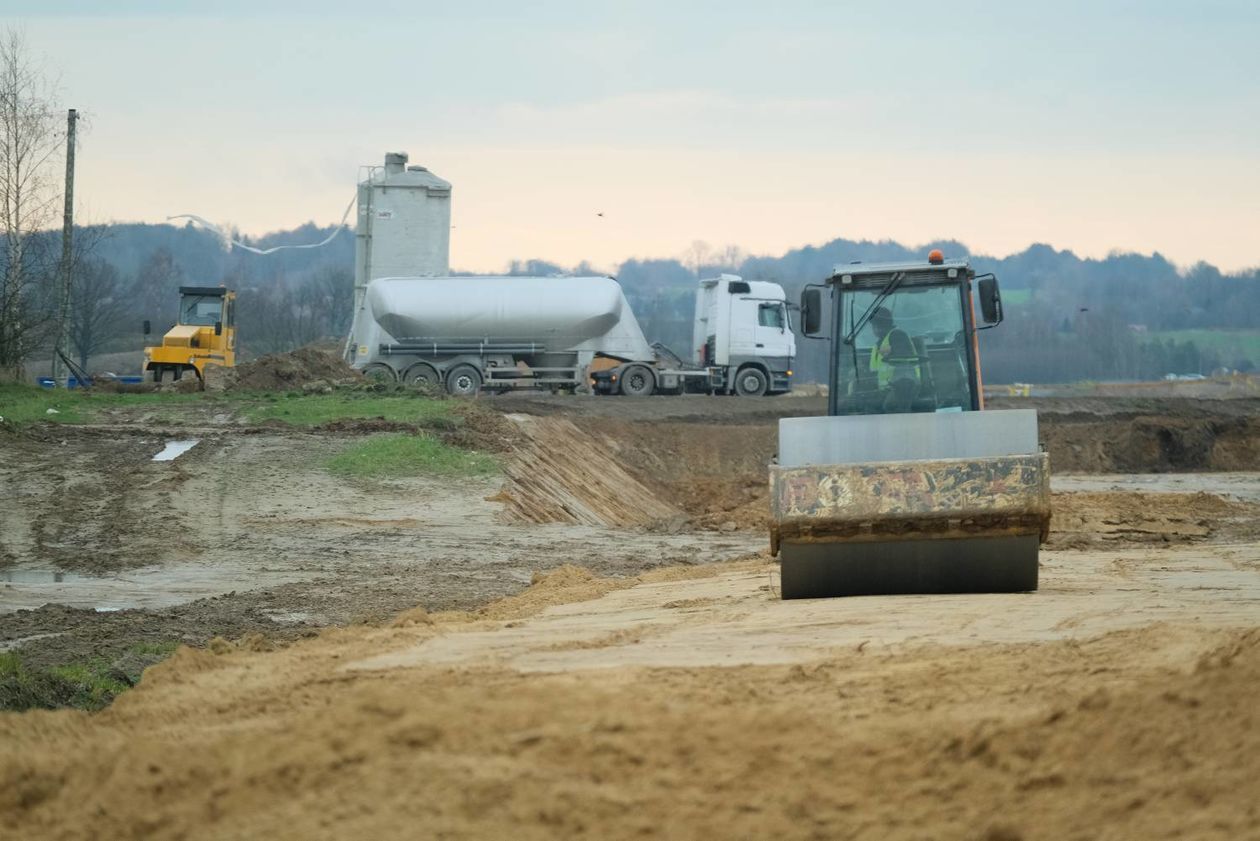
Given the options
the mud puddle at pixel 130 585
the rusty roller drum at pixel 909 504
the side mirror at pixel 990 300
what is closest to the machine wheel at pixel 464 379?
the mud puddle at pixel 130 585

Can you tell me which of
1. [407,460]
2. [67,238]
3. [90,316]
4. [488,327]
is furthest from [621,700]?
[90,316]

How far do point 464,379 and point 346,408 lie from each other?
12120 millimetres

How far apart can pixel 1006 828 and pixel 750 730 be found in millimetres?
1218

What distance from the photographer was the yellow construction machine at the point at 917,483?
1098 centimetres

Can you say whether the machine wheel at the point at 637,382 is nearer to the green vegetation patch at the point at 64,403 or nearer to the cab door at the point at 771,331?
the cab door at the point at 771,331

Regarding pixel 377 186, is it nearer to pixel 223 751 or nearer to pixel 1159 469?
pixel 1159 469

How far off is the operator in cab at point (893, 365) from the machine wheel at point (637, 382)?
1147 inches

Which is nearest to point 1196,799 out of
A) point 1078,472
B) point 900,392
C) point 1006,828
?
point 1006,828

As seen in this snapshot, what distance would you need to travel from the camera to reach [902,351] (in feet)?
41.7

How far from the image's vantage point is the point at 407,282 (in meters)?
40.9

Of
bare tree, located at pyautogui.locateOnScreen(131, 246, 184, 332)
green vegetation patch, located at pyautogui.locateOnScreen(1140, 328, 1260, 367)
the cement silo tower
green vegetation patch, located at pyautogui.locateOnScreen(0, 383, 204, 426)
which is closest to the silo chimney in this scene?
the cement silo tower

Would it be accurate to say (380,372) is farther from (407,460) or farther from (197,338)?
(407,460)

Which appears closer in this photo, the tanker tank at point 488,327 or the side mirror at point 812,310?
the side mirror at point 812,310

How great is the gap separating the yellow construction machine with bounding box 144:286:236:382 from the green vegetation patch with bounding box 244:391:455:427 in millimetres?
11409
